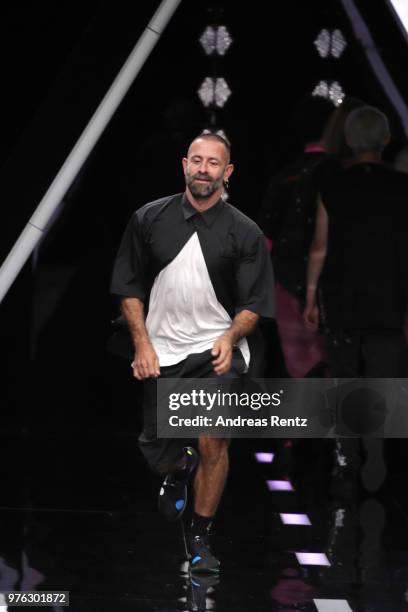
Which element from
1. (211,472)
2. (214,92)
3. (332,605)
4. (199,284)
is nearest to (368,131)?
(214,92)

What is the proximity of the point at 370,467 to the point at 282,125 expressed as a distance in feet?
7.67

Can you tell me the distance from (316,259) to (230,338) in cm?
190

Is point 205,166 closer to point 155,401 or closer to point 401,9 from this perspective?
point 155,401

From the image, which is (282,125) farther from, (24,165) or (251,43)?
(24,165)

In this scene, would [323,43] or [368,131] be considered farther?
[323,43]

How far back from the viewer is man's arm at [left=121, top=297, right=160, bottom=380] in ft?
17.7

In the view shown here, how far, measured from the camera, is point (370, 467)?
23.4 ft

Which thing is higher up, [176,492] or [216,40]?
[216,40]

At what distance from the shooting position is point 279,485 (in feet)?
23.4

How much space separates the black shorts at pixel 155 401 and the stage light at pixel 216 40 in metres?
3.37

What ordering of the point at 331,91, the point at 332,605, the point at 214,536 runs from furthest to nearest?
1. the point at 331,91
2. the point at 214,536
3. the point at 332,605

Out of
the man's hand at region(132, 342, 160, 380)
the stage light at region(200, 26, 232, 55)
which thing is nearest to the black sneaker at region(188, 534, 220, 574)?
the man's hand at region(132, 342, 160, 380)

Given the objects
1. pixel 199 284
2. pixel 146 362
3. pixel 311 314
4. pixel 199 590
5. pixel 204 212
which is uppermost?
pixel 311 314

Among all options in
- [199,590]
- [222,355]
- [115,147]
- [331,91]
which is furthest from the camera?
[115,147]
